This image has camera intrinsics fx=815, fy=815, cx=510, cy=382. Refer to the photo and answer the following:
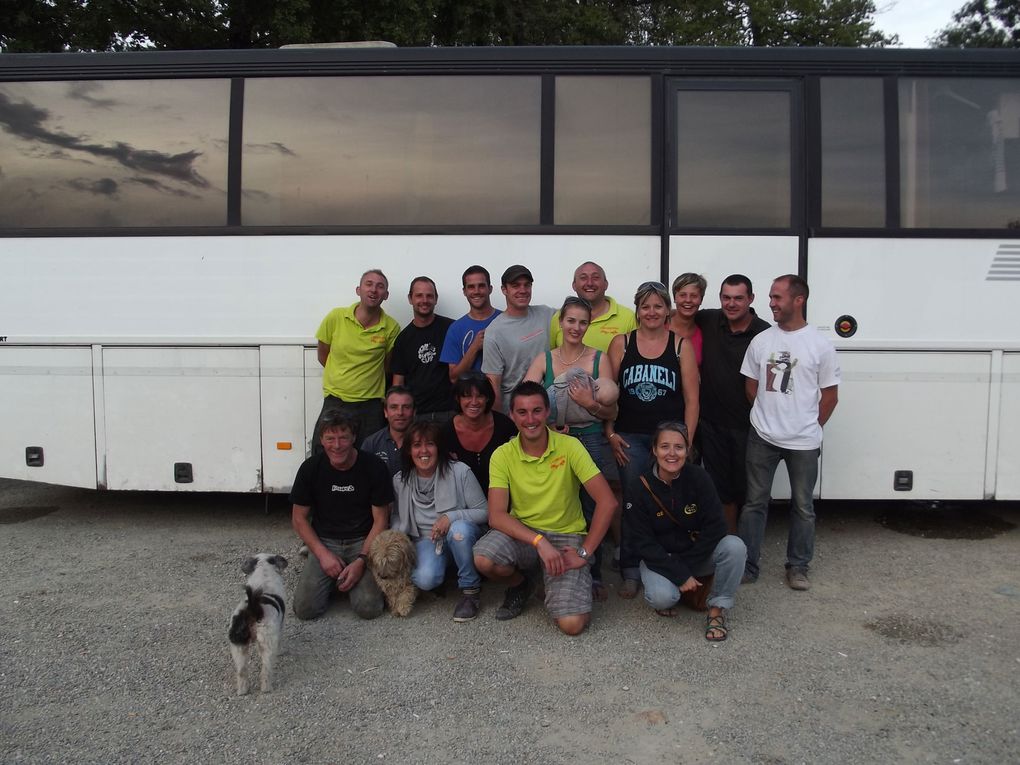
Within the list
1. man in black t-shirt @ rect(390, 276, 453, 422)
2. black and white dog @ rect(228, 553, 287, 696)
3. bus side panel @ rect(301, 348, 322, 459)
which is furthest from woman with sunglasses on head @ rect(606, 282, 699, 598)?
bus side panel @ rect(301, 348, 322, 459)

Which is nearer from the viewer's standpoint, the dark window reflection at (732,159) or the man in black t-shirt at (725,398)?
the man in black t-shirt at (725,398)

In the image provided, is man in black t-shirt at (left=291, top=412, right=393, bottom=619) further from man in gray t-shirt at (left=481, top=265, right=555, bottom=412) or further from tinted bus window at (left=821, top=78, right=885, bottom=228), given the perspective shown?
tinted bus window at (left=821, top=78, right=885, bottom=228)

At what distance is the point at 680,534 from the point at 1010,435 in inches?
110

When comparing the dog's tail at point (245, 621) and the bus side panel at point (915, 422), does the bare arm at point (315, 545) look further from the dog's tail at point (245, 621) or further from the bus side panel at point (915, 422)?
the bus side panel at point (915, 422)

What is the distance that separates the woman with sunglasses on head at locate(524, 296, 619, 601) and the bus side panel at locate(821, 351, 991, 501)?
1857 millimetres

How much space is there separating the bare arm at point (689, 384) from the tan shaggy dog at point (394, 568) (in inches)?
69.2

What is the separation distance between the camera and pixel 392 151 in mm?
5695

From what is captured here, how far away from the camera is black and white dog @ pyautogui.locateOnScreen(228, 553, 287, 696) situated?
11.6ft

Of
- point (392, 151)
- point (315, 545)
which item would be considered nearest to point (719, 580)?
point (315, 545)

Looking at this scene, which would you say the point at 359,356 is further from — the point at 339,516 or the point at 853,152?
the point at 853,152

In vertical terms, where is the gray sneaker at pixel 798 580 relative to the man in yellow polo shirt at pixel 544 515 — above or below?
below

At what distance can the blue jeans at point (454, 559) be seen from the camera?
4.51 m

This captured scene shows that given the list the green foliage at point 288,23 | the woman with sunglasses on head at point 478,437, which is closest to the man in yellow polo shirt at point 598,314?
the woman with sunglasses on head at point 478,437

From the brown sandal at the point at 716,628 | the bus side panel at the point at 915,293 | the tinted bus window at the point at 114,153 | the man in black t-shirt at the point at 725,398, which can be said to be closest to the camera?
the brown sandal at the point at 716,628
